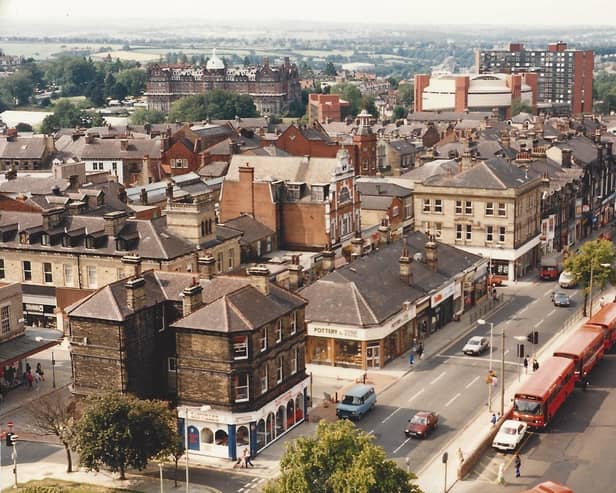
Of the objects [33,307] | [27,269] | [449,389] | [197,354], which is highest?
[197,354]

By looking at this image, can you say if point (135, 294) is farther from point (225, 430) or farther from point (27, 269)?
point (27, 269)

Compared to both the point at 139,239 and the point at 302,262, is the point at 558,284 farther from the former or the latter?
the point at 139,239

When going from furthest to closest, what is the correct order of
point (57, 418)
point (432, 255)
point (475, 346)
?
1. point (432, 255)
2. point (475, 346)
3. point (57, 418)

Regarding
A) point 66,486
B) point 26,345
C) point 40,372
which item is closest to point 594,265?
point 40,372

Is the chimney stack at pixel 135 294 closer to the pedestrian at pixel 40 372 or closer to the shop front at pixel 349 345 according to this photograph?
the pedestrian at pixel 40 372

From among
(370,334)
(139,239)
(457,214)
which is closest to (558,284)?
(457,214)

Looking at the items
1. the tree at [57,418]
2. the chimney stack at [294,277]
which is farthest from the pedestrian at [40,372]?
the chimney stack at [294,277]
